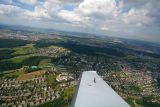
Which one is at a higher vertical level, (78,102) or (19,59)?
(78,102)

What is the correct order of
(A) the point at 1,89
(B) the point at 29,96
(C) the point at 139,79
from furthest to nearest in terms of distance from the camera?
(C) the point at 139,79 < (A) the point at 1,89 < (B) the point at 29,96

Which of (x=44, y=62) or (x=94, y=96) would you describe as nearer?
(x=94, y=96)

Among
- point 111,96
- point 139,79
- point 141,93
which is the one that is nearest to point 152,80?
point 139,79

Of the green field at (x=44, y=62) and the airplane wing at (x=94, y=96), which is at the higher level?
the airplane wing at (x=94, y=96)

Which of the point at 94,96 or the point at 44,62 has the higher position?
the point at 94,96

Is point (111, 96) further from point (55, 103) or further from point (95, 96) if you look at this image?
point (55, 103)

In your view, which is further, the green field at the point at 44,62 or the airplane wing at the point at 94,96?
the green field at the point at 44,62

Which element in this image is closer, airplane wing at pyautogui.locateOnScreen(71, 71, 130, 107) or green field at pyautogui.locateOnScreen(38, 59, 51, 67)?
airplane wing at pyautogui.locateOnScreen(71, 71, 130, 107)

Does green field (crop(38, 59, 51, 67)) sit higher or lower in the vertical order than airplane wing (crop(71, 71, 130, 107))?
lower
